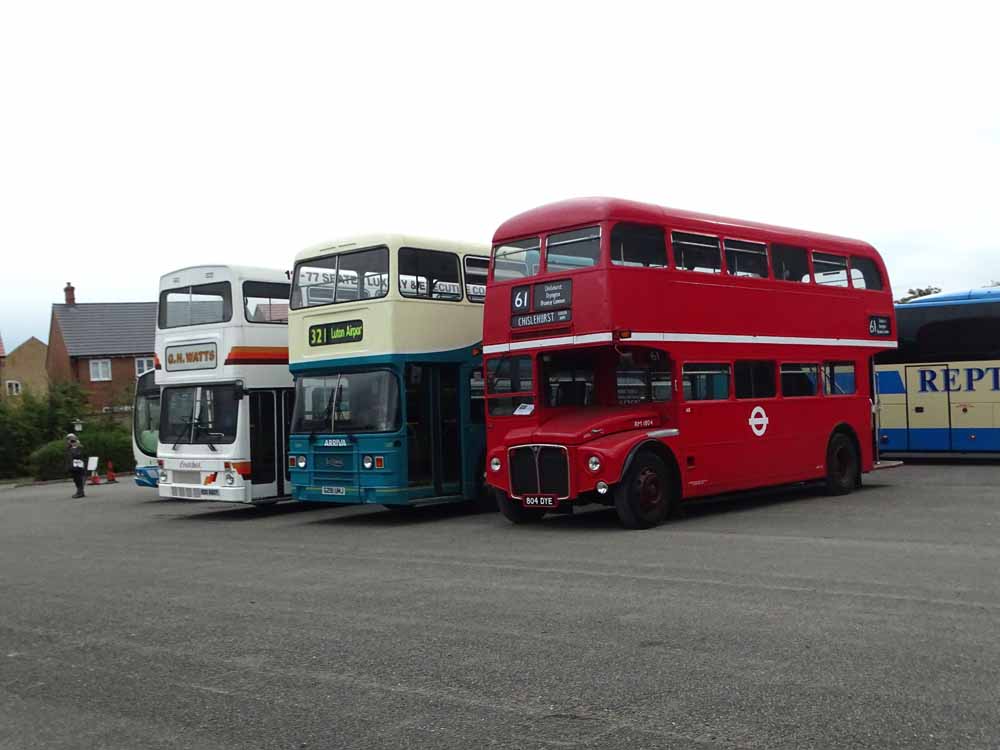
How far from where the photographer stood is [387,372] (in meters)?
17.1

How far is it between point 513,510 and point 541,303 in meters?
2.90

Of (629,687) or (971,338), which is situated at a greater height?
(971,338)

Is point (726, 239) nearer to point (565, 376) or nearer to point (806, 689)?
point (565, 376)

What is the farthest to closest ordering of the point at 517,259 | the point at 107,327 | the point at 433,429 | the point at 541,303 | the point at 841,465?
the point at 107,327, the point at 841,465, the point at 433,429, the point at 517,259, the point at 541,303

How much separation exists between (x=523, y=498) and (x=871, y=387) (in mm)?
7412

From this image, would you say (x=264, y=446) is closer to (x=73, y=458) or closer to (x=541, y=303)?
(x=541, y=303)

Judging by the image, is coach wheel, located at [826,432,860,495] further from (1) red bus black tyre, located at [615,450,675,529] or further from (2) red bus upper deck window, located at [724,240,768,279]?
(1) red bus black tyre, located at [615,450,675,529]

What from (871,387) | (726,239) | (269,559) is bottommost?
(269,559)

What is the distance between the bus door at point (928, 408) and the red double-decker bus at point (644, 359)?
7400mm

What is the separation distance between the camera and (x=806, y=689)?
6.35 metres

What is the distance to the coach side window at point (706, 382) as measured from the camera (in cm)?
1577

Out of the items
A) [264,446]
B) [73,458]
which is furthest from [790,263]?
[73,458]

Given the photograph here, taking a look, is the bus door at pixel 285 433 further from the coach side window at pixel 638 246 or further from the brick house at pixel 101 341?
the brick house at pixel 101 341

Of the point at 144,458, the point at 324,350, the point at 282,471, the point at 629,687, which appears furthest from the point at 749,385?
the point at 144,458
